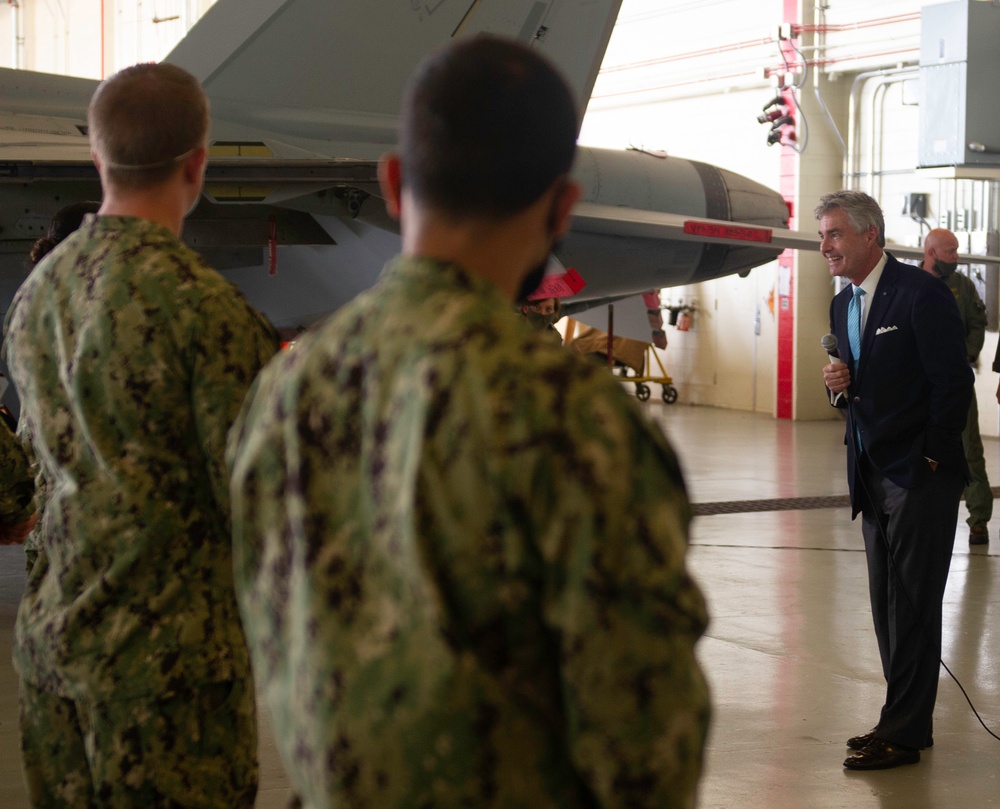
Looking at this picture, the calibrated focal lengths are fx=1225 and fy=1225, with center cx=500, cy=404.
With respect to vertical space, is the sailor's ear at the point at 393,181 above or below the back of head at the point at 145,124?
below

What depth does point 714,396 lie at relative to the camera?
18.2 m

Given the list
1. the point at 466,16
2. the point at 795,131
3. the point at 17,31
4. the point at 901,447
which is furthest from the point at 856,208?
the point at 17,31

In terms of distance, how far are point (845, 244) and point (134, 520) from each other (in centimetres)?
278

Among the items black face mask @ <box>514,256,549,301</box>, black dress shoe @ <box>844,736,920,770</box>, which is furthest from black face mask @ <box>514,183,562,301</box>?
black dress shoe @ <box>844,736,920,770</box>

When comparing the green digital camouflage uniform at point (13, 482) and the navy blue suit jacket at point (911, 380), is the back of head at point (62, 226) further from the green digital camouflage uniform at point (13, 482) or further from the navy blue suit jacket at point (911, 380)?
the navy blue suit jacket at point (911, 380)

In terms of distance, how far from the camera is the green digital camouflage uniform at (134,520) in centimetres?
196

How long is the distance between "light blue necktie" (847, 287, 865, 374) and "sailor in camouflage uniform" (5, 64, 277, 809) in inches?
102

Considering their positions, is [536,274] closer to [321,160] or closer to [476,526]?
[476,526]

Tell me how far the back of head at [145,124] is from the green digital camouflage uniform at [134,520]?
0.10m

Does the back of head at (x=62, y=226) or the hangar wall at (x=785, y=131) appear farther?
the hangar wall at (x=785, y=131)

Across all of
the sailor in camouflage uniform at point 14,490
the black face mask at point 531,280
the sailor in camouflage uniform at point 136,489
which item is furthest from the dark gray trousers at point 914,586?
the black face mask at point 531,280

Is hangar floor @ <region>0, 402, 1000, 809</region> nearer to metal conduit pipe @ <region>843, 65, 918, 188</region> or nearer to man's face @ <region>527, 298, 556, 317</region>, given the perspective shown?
man's face @ <region>527, 298, 556, 317</region>

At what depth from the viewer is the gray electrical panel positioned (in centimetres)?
1165

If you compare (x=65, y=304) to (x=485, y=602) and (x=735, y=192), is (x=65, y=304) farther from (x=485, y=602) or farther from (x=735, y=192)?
(x=735, y=192)
